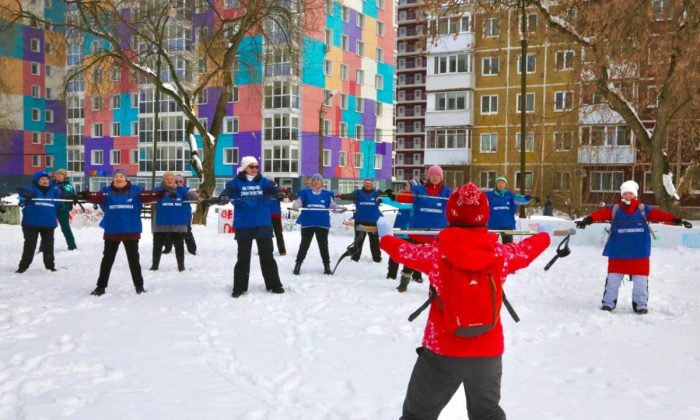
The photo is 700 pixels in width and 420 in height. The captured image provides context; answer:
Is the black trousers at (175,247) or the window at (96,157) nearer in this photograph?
the black trousers at (175,247)

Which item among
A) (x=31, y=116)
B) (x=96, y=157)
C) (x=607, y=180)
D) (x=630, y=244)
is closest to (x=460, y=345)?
(x=630, y=244)

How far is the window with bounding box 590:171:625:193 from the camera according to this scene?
41281 millimetres

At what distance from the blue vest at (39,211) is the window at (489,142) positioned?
39.6m

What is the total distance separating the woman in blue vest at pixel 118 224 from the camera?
28.4ft

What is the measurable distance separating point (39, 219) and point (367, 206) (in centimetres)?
614

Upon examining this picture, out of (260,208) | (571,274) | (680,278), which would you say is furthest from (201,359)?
Result: (680,278)

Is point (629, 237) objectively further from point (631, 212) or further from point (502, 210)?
point (502, 210)

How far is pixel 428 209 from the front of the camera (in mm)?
9484

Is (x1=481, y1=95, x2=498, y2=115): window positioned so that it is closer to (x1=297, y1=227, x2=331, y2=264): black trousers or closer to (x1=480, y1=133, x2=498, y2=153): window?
(x1=480, y1=133, x2=498, y2=153): window

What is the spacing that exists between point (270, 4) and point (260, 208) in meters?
13.7

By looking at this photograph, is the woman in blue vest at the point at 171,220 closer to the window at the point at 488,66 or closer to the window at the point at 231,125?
the window at the point at 488,66

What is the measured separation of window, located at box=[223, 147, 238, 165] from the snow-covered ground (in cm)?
4009

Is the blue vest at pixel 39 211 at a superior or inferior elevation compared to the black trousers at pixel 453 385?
superior

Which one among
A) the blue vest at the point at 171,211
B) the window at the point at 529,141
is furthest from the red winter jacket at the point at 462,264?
the window at the point at 529,141
